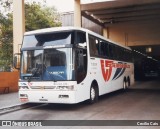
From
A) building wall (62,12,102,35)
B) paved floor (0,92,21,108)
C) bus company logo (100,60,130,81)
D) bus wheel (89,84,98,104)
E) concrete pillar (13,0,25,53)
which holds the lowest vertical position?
paved floor (0,92,21,108)

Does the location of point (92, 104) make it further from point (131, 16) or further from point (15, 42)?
point (131, 16)

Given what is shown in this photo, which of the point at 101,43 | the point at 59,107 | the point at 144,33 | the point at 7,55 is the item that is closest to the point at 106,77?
the point at 101,43

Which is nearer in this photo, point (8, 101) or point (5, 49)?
point (8, 101)

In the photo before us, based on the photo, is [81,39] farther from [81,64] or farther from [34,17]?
[34,17]

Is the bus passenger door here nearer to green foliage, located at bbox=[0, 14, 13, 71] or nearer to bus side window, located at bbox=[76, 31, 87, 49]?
bus side window, located at bbox=[76, 31, 87, 49]

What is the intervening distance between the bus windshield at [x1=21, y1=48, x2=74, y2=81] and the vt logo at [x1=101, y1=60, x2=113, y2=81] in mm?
3685

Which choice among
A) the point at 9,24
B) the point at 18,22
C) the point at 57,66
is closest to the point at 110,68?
the point at 57,66

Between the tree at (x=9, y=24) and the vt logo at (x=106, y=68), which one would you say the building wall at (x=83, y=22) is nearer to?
the tree at (x=9, y=24)

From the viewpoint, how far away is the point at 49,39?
453 inches

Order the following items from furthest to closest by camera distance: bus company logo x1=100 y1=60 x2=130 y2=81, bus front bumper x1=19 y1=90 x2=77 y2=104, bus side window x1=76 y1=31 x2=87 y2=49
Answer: bus company logo x1=100 y1=60 x2=130 y2=81
bus side window x1=76 y1=31 x2=87 y2=49
bus front bumper x1=19 y1=90 x2=77 y2=104

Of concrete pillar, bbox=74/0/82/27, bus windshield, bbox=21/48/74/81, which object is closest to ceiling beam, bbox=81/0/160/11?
concrete pillar, bbox=74/0/82/27

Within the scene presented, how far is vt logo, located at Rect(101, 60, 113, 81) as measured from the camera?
14.4 meters

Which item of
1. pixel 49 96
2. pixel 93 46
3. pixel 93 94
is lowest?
pixel 93 94

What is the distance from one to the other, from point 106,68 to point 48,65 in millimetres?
4540
